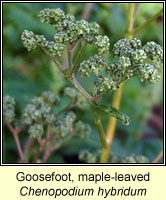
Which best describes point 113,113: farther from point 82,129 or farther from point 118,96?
point 82,129

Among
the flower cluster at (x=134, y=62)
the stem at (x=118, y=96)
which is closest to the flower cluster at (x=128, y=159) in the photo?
the stem at (x=118, y=96)

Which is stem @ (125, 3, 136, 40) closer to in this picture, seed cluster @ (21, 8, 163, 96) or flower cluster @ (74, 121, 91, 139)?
seed cluster @ (21, 8, 163, 96)

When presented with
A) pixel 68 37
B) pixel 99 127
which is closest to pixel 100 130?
pixel 99 127

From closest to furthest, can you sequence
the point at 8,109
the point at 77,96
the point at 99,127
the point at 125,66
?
1. the point at 125,66
2. the point at 99,127
3. the point at 8,109
4. the point at 77,96

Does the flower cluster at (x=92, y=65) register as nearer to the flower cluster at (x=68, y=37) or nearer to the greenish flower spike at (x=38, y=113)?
the flower cluster at (x=68, y=37)

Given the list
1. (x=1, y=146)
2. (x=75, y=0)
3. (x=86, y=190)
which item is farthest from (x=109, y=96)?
(x=86, y=190)

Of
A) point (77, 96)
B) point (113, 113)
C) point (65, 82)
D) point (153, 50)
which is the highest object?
point (65, 82)
